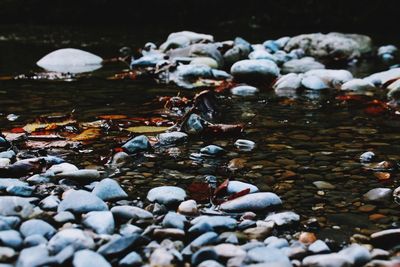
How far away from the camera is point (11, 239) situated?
5.26 ft

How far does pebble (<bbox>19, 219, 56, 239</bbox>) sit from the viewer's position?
65.8 inches

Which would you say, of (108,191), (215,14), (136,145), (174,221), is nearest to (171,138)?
(136,145)

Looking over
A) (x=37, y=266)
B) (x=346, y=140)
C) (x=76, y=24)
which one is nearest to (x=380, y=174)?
(x=346, y=140)

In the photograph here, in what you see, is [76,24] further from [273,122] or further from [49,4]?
[273,122]

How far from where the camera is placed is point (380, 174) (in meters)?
2.36

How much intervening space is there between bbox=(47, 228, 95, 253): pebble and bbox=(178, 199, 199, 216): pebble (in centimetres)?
41

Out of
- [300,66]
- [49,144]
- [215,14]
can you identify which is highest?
[215,14]

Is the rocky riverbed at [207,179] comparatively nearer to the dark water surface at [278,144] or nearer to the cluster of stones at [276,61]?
the dark water surface at [278,144]

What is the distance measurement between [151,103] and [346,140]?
165cm

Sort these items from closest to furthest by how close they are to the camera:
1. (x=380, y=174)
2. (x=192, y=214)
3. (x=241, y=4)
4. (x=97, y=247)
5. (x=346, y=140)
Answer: (x=97, y=247)
(x=192, y=214)
(x=380, y=174)
(x=346, y=140)
(x=241, y=4)

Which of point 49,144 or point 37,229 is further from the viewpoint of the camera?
point 49,144

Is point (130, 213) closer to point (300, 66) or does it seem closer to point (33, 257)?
point (33, 257)

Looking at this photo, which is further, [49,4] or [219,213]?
[49,4]

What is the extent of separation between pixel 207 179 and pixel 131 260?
808 millimetres
